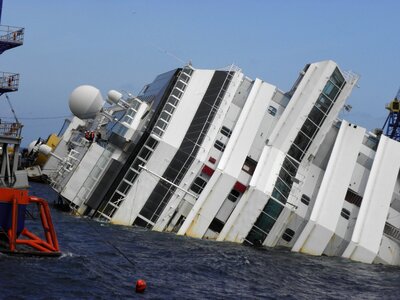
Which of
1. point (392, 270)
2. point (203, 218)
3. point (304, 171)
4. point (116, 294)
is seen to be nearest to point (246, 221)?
point (203, 218)

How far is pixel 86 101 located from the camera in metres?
68.4

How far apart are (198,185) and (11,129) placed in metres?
13.3

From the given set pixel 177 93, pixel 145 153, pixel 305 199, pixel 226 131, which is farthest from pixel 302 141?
pixel 145 153

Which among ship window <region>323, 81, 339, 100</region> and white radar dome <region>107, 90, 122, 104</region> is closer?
ship window <region>323, 81, 339, 100</region>

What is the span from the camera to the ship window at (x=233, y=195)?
45.2m

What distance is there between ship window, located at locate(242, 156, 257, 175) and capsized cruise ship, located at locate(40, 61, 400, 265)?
0.24ft

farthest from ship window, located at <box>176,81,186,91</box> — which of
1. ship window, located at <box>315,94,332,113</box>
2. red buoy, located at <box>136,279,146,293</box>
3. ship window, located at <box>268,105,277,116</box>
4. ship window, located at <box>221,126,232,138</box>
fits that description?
red buoy, located at <box>136,279,146,293</box>

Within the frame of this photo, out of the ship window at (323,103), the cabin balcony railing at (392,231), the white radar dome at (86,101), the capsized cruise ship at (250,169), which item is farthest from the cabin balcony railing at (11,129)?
the white radar dome at (86,101)

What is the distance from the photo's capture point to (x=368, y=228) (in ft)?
148

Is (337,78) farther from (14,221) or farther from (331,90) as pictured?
(14,221)

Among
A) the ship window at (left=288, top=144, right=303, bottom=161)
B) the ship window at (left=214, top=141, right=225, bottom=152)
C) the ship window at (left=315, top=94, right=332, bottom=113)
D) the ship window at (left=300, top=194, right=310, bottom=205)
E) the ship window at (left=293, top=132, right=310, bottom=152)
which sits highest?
the ship window at (left=315, top=94, right=332, bottom=113)

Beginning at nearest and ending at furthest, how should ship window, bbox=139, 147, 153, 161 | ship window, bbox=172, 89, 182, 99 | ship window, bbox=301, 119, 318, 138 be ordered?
ship window, bbox=139, 147, 153, 161 < ship window, bbox=301, 119, 318, 138 < ship window, bbox=172, 89, 182, 99

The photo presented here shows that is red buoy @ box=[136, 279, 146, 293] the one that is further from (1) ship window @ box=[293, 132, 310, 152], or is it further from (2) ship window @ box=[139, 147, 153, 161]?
(1) ship window @ box=[293, 132, 310, 152]

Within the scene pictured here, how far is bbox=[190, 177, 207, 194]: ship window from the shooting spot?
45.1m
